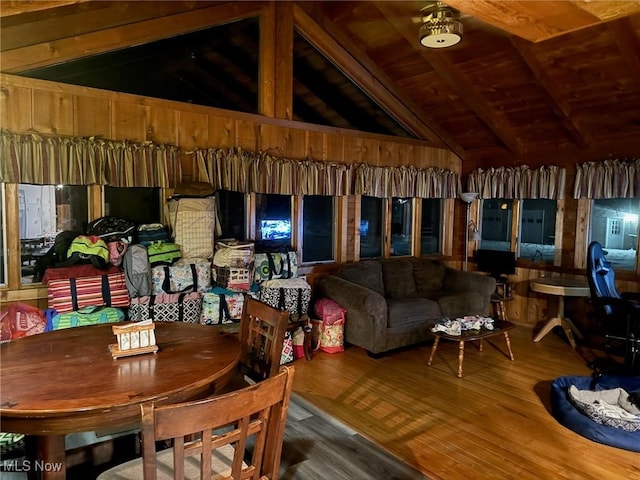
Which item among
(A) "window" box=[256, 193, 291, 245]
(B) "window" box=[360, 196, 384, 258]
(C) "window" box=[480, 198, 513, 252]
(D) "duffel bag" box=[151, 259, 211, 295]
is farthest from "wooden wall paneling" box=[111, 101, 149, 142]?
(C) "window" box=[480, 198, 513, 252]

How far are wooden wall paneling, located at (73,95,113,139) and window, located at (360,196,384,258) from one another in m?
3.03

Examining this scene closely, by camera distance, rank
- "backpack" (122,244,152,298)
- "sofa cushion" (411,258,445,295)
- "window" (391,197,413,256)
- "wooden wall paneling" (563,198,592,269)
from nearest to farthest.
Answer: "backpack" (122,244,152,298), "wooden wall paneling" (563,198,592,269), "sofa cushion" (411,258,445,295), "window" (391,197,413,256)

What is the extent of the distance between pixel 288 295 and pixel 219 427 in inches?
122

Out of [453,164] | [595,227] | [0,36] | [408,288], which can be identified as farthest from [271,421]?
[453,164]

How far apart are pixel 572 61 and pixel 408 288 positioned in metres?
2.88

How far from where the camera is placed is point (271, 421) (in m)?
1.43

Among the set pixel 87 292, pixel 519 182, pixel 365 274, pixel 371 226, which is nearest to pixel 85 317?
pixel 87 292

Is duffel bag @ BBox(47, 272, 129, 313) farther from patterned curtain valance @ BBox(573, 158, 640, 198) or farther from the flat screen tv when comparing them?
patterned curtain valance @ BBox(573, 158, 640, 198)

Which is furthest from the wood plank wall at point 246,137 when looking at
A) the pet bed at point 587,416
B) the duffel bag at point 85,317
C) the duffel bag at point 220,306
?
the pet bed at point 587,416

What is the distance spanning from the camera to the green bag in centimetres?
372

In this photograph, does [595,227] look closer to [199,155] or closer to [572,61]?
[572,61]

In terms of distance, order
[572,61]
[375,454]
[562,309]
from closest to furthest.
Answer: [375,454]
[572,61]
[562,309]

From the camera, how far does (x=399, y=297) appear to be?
5195mm

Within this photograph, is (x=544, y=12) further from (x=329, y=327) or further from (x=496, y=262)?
(x=496, y=262)
